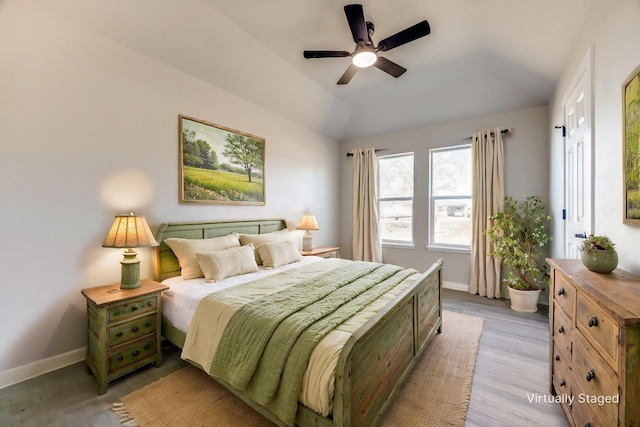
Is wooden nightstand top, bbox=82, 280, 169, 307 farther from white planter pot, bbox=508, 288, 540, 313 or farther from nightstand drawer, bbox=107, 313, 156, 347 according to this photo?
white planter pot, bbox=508, 288, 540, 313

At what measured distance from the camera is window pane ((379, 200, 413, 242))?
4.85 metres

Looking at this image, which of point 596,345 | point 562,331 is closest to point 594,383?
point 596,345

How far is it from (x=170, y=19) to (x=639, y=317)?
12.0 ft

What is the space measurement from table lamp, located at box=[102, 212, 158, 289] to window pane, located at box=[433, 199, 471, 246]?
416cm

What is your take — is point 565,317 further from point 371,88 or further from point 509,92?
point 371,88

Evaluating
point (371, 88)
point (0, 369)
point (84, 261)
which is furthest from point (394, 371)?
point (371, 88)

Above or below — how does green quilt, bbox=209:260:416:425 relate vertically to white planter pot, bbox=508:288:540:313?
above

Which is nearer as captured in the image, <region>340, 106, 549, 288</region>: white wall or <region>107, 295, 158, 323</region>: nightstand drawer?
<region>107, 295, 158, 323</region>: nightstand drawer

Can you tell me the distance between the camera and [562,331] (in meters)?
1.64

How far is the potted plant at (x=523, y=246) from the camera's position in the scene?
3.38 metres

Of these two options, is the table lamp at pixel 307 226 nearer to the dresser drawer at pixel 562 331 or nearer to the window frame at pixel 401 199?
the window frame at pixel 401 199

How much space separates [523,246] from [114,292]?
15.2 feet

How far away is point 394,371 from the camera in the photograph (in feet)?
5.85

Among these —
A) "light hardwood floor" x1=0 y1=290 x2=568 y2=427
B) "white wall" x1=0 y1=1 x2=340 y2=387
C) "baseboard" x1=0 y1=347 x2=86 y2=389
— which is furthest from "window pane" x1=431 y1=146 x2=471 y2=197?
"baseboard" x1=0 y1=347 x2=86 y2=389
